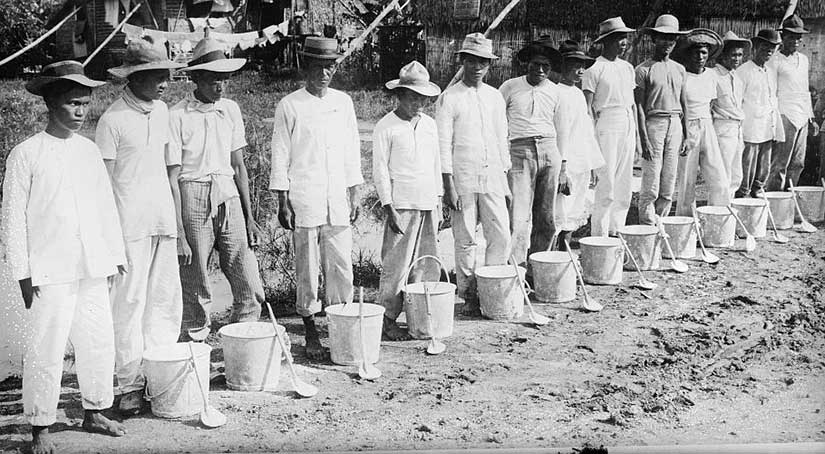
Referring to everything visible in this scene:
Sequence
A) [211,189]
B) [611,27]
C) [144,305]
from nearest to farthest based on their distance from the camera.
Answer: [144,305], [211,189], [611,27]

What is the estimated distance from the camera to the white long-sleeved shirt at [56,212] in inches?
170

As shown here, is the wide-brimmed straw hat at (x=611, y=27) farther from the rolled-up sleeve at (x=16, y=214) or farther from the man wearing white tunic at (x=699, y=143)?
the rolled-up sleeve at (x=16, y=214)

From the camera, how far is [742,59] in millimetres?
8758

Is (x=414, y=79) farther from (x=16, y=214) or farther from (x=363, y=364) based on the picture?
(x=16, y=214)

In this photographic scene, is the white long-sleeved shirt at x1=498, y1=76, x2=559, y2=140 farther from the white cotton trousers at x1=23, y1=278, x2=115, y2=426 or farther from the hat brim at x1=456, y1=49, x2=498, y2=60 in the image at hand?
the white cotton trousers at x1=23, y1=278, x2=115, y2=426

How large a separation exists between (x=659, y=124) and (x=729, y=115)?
94cm

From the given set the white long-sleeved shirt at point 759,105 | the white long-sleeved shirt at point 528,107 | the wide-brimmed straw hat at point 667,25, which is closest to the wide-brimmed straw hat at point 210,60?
the white long-sleeved shirt at point 528,107

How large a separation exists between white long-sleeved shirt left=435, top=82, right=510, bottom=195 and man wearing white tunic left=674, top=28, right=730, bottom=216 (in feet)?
8.03

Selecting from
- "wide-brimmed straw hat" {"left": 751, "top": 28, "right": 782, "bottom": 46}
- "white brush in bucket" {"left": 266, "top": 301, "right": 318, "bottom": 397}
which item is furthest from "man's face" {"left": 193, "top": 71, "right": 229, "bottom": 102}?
"wide-brimmed straw hat" {"left": 751, "top": 28, "right": 782, "bottom": 46}

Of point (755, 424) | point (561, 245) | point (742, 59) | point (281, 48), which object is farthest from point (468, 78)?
point (742, 59)

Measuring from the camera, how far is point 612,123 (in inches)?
313

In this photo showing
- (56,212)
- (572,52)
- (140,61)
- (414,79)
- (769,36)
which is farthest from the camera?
(769,36)

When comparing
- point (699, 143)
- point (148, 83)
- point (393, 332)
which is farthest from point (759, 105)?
point (148, 83)

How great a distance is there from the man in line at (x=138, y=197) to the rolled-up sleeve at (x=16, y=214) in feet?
1.94
